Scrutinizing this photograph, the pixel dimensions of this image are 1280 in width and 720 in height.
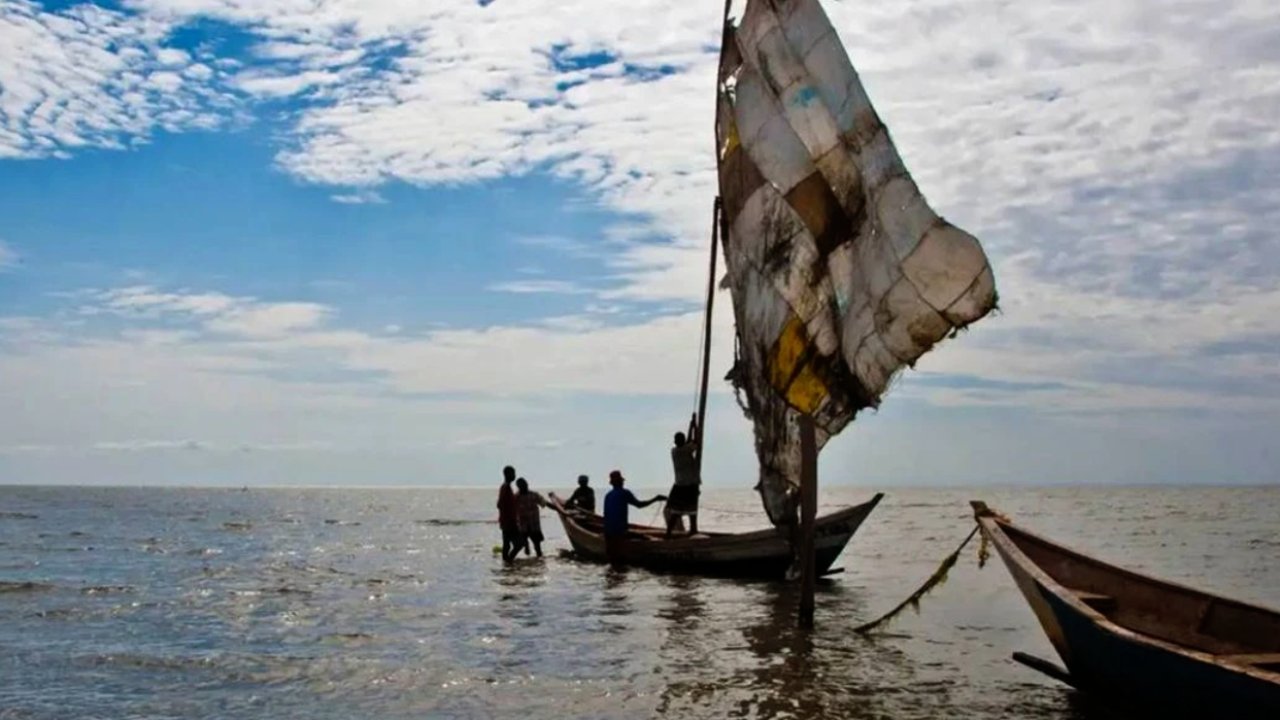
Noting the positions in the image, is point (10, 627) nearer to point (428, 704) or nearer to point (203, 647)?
point (203, 647)

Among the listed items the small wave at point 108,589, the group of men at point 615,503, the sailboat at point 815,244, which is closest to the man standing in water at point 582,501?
the group of men at point 615,503

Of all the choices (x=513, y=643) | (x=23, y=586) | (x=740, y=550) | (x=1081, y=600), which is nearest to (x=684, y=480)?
(x=740, y=550)

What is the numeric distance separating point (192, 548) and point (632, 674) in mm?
31706

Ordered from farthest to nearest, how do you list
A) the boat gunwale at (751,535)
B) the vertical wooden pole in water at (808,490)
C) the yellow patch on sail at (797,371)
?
the boat gunwale at (751,535), the vertical wooden pole in water at (808,490), the yellow patch on sail at (797,371)

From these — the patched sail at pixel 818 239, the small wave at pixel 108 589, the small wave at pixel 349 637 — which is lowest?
the small wave at pixel 108 589

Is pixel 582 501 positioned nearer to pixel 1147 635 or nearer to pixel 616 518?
pixel 616 518

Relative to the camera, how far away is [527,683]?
12.6 meters

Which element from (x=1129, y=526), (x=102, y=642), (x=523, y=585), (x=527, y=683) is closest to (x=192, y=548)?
(x=523, y=585)

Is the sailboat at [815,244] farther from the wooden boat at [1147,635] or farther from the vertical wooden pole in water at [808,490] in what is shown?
the wooden boat at [1147,635]

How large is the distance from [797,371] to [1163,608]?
4.51 metres

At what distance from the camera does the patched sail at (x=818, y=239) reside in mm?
10914

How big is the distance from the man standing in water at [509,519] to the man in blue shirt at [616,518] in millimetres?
2647

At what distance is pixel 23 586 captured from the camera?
24.1m

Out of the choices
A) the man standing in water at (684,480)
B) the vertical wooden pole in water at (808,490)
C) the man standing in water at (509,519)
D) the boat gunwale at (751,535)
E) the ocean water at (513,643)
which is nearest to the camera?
the ocean water at (513,643)
